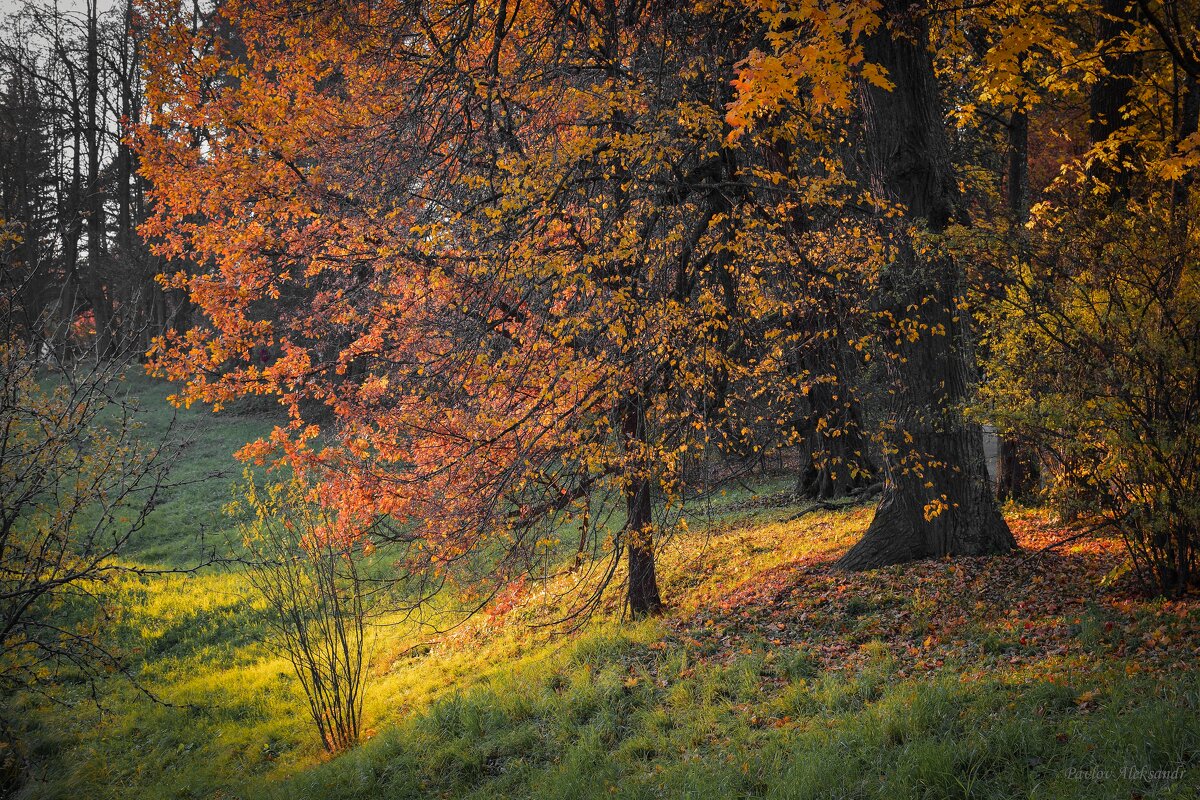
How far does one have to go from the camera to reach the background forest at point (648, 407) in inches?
184

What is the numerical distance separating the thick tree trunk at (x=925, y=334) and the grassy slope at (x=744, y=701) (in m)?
0.48

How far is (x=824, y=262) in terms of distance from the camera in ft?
24.8

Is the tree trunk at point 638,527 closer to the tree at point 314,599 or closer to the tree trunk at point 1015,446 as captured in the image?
the tree at point 314,599

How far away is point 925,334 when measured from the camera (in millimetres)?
7113

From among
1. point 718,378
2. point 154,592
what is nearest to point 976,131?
point 718,378

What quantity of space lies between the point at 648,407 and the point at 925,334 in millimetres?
2669

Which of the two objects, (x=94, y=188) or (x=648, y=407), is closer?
(x=648, y=407)

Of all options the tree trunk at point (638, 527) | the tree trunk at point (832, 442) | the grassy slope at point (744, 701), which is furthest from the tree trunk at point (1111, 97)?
the tree trunk at point (638, 527)

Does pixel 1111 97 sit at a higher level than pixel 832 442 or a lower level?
higher

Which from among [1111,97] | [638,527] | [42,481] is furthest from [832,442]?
[42,481]

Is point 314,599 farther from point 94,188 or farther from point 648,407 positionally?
point 94,188

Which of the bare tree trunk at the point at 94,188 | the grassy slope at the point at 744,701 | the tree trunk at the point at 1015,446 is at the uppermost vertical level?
the bare tree trunk at the point at 94,188

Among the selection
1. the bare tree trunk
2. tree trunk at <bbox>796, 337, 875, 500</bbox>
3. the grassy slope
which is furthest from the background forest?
the bare tree trunk

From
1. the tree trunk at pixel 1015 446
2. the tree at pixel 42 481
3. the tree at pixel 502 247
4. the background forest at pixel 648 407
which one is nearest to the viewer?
the tree at pixel 42 481
